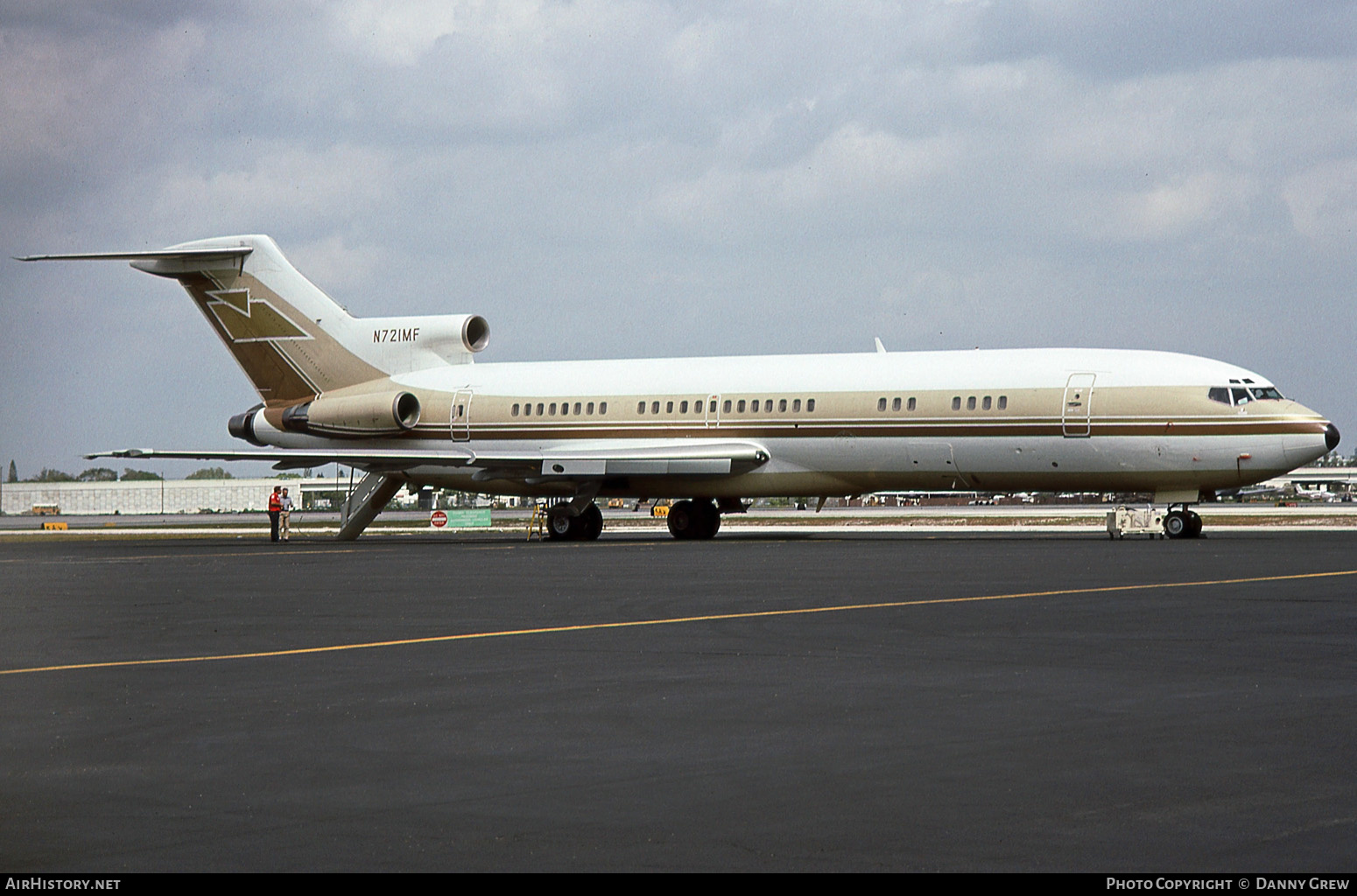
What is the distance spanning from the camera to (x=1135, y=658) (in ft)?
40.7

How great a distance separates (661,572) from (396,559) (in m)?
8.23

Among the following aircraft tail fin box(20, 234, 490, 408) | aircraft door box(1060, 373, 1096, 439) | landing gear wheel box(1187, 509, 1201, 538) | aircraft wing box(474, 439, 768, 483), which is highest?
aircraft tail fin box(20, 234, 490, 408)

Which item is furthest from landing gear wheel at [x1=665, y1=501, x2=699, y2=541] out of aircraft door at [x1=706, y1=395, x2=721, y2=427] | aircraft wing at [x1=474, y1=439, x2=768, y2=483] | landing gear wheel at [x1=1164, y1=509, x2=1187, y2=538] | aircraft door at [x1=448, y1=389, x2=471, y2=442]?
landing gear wheel at [x1=1164, y1=509, x2=1187, y2=538]

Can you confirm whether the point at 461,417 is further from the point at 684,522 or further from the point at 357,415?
the point at 684,522

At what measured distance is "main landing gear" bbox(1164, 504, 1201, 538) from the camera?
36.8 meters

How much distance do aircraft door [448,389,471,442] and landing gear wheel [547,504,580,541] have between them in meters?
3.89

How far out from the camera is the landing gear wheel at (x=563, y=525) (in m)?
42.2

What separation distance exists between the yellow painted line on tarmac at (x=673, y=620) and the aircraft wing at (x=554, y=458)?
18860mm

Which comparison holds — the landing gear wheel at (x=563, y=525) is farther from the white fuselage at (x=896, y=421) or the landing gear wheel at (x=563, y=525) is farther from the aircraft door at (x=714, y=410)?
the aircraft door at (x=714, y=410)

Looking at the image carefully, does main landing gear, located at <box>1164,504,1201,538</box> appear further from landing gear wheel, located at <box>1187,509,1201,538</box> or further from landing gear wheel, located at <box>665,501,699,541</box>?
landing gear wheel, located at <box>665,501,699,541</box>

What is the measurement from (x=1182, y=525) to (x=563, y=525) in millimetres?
15846

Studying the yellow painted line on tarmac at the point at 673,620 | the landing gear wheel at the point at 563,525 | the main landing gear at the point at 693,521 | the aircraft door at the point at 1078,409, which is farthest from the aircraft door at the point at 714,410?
the yellow painted line on tarmac at the point at 673,620

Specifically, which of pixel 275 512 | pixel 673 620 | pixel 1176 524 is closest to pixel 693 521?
pixel 275 512
